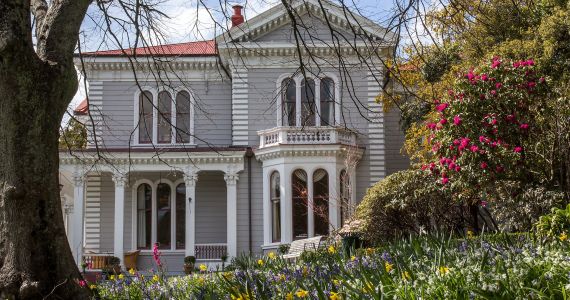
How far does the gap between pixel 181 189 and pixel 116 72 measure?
5054 mm

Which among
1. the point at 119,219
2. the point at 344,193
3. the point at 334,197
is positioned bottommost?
the point at 119,219

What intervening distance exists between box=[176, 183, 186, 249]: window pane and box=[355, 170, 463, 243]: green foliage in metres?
10.7

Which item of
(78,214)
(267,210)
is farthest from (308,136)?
(78,214)

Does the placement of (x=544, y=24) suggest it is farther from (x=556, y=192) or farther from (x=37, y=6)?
(x=37, y=6)

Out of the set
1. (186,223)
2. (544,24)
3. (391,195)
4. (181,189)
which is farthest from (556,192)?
(181,189)

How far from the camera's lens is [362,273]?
478 cm

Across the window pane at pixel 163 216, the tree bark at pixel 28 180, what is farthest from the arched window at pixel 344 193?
the tree bark at pixel 28 180

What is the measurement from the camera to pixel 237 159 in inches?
1101

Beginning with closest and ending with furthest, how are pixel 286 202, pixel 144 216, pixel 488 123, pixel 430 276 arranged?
1. pixel 430 276
2. pixel 488 123
3. pixel 286 202
4. pixel 144 216

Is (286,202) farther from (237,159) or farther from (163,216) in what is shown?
(163,216)

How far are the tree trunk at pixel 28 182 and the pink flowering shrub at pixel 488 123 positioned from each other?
10.9 m

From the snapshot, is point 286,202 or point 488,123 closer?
point 488,123

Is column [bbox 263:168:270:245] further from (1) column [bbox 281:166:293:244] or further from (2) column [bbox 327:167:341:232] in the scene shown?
(2) column [bbox 327:167:341:232]

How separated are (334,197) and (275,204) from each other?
248cm
